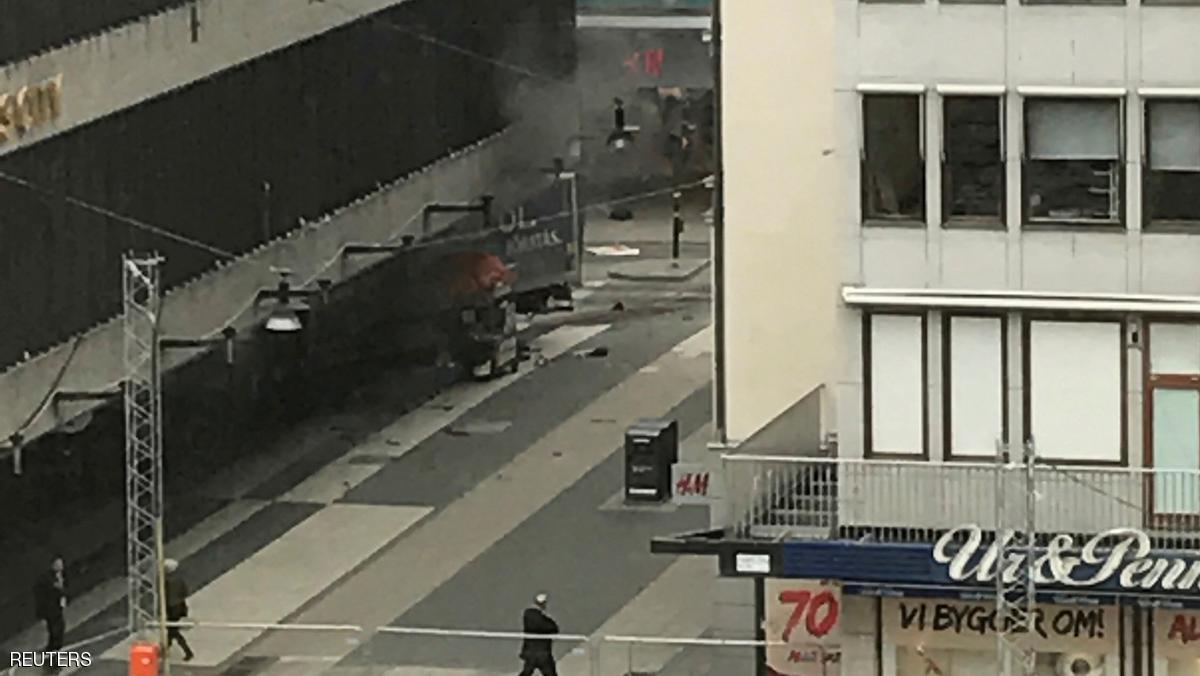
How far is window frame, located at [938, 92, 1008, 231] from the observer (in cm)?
Result: 4516

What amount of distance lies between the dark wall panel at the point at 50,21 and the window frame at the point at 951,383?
1510cm

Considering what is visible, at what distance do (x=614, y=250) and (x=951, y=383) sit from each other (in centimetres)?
3854

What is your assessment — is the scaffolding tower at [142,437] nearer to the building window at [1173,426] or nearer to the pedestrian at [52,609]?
the pedestrian at [52,609]

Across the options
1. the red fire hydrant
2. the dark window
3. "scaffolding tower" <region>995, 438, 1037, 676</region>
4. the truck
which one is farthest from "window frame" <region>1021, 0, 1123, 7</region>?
the truck

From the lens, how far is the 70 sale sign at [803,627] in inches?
1875

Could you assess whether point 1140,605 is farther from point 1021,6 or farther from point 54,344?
point 54,344

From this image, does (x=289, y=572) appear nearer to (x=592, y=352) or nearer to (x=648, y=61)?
(x=592, y=352)

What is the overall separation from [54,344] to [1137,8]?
1786 centimetres

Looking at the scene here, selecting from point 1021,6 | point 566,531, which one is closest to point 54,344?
point 566,531

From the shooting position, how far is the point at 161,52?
5856 cm

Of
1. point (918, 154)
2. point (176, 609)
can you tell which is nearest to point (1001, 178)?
point (918, 154)

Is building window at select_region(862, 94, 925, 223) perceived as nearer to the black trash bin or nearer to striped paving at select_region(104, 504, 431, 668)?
striped paving at select_region(104, 504, 431, 668)

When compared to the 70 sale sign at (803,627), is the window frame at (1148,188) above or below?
above

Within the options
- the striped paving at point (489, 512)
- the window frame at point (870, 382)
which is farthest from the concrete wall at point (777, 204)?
the striped paving at point (489, 512)
